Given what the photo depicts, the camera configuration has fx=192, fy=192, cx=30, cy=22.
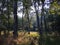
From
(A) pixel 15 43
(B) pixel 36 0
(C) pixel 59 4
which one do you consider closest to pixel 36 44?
(A) pixel 15 43

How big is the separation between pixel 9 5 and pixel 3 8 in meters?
1.29

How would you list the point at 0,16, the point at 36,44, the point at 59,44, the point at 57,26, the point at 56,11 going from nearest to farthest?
the point at 59,44, the point at 36,44, the point at 56,11, the point at 57,26, the point at 0,16

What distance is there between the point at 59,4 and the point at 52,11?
139 inches

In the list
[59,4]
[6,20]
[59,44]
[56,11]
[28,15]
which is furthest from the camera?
[28,15]

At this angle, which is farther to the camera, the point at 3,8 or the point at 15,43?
the point at 3,8

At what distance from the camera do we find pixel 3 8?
2972 cm

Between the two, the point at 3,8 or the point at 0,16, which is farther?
the point at 3,8

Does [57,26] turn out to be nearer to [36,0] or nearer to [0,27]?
[0,27]

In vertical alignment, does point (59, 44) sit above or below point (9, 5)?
below

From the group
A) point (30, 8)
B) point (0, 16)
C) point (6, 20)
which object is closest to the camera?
point (0, 16)

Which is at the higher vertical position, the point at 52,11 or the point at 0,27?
the point at 52,11

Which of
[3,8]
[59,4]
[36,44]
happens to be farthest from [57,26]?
[3,8]

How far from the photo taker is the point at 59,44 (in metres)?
12.8

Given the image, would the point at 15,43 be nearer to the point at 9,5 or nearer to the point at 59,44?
the point at 59,44
